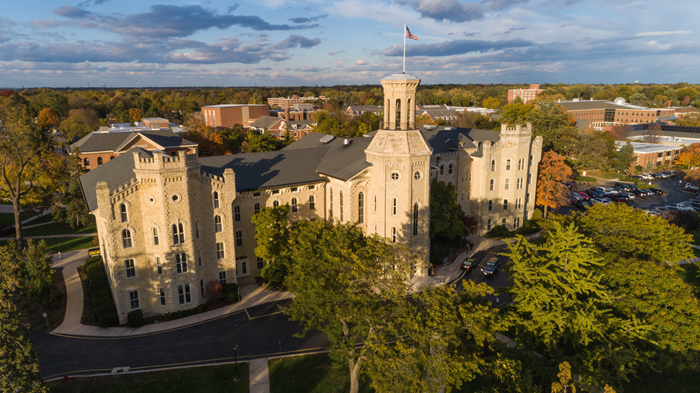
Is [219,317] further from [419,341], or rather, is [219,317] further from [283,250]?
[419,341]

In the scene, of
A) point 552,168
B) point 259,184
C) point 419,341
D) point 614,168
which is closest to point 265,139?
point 259,184

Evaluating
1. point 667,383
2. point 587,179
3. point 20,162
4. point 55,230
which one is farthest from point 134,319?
point 587,179

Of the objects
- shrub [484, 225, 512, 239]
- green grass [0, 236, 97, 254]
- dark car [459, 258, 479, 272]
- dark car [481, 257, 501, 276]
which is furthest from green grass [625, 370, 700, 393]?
green grass [0, 236, 97, 254]

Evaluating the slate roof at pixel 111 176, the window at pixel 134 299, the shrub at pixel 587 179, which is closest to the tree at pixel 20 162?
the slate roof at pixel 111 176

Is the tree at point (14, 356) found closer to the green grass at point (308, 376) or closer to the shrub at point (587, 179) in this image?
the green grass at point (308, 376)

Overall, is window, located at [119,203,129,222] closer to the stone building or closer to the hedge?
the stone building
